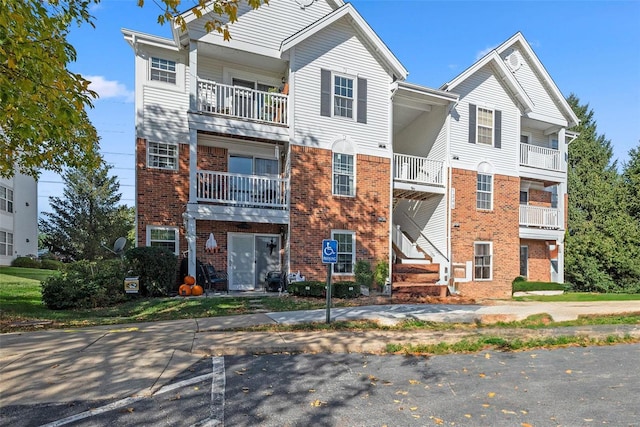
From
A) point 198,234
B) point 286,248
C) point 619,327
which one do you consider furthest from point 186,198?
point 619,327

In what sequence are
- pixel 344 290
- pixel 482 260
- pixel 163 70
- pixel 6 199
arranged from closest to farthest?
pixel 344 290 < pixel 163 70 < pixel 482 260 < pixel 6 199

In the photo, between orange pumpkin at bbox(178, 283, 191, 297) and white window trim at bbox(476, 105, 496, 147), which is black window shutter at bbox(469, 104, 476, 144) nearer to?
white window trim at bbox(476, 105, 496, 147)

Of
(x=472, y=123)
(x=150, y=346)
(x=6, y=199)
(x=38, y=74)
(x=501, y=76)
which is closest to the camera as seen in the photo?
(x=38, y=74)

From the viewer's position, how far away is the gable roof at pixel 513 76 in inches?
665

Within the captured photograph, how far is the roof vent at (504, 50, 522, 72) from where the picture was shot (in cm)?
1906

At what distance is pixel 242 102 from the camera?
1360 centimetres

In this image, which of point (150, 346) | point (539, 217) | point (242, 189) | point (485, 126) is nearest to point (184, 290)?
point (242, 189)

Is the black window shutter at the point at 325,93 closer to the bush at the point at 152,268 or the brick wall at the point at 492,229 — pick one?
the brick wall at the point at 492,229

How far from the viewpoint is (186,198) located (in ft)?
Result: 45.1

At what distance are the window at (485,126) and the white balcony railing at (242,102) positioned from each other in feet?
30.6

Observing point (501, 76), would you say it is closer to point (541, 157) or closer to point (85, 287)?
point (541, 157)

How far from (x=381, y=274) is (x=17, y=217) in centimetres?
2759

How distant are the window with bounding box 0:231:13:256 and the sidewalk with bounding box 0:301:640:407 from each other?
24.0 meters

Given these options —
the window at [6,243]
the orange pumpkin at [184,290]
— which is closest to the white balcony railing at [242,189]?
the orange pumpkin at [184,290]
